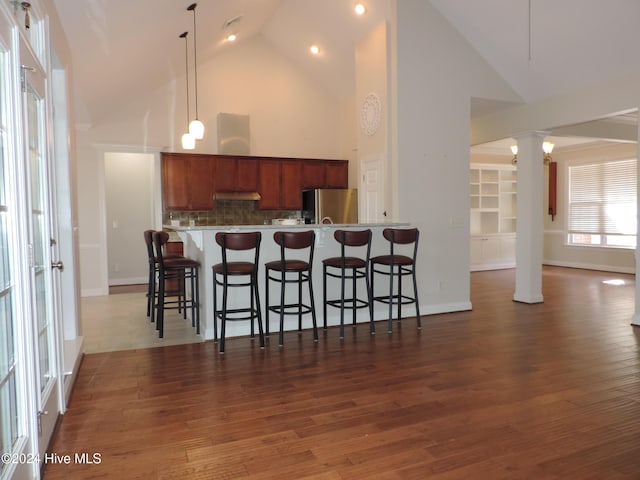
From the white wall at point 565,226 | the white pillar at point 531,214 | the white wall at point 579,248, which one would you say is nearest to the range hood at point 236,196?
the white pillar at point 531,214

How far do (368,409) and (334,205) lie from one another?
5337 millimetres

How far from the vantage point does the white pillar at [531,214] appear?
605cm

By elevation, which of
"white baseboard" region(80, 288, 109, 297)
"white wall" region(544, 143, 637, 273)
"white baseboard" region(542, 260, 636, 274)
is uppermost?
"white wall" region(544, 143, 637, 273)

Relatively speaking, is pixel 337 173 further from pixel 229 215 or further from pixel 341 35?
pixel 341 35

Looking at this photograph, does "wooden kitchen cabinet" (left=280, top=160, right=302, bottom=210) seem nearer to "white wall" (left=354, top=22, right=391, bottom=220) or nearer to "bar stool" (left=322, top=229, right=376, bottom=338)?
"white wall" (left=354, top=22, right=391, bottom=220)

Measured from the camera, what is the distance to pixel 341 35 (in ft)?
21.9

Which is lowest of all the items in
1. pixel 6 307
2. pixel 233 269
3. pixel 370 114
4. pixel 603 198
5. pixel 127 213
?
pixel 233 269

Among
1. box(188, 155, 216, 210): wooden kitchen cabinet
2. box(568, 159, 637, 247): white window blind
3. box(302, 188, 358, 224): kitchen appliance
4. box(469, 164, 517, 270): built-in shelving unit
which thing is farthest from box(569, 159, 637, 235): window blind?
box(188, 155, 216, 210): wooden kitchen cabinet

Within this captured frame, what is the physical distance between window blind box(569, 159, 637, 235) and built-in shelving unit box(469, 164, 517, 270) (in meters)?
1.31

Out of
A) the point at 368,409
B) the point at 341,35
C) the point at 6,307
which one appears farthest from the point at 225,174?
the point at 6,307

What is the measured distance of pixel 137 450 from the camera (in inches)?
90.1

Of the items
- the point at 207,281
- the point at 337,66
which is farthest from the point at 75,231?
the point at 337,66

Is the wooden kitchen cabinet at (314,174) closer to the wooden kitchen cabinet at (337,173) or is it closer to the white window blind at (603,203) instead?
the wooden kitchen cabinet at (337,173)

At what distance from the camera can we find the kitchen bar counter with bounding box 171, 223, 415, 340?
4422 millimetres
